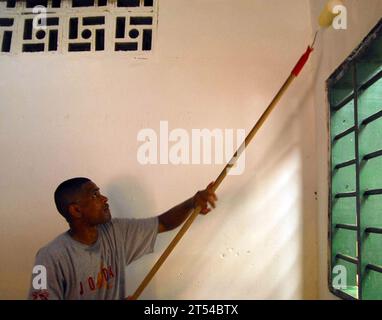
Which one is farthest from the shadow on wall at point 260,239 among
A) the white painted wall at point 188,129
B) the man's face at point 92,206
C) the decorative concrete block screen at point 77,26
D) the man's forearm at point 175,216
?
the decorative concrete block screen at point 77,26

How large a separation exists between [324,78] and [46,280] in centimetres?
125

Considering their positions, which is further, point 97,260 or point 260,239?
point 260,239

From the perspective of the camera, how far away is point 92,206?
1206mm

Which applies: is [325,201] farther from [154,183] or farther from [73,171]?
[73,171]

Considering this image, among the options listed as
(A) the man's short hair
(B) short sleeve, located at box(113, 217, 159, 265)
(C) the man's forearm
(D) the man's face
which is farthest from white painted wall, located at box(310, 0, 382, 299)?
(A) the man's short hair

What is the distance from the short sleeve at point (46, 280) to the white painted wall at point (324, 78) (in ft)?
3.13

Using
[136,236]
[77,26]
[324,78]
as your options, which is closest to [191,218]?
[136,236]

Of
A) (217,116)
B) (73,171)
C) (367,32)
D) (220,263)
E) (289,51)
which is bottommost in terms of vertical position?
(220,263)

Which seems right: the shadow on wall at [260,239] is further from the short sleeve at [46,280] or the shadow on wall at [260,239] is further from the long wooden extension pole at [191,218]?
the short sleeve at [46,280]

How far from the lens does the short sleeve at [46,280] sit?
1.07 metres

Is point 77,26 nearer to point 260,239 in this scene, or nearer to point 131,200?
point 131,200
